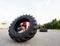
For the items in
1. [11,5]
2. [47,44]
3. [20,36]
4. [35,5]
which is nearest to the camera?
[47,44]

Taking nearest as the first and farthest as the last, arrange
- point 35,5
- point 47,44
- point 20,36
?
point 47,44, point 20,36, point 35,5

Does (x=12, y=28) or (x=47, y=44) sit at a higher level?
(x=12, y=28)

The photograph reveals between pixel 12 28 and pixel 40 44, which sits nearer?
pixel 40 44

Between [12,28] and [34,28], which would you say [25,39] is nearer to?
[34,28]

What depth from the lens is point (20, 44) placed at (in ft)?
13.4

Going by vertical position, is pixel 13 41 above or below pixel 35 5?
below

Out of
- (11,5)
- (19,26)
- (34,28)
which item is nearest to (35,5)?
(11,5)

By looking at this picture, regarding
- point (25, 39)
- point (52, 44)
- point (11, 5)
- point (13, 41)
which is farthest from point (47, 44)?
point (11, 5)

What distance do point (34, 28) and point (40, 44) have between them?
0.57 meters

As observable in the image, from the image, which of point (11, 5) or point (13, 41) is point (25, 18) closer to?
point (13, 41)

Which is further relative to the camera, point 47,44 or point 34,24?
point 34,24

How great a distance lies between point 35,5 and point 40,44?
23.3 ft

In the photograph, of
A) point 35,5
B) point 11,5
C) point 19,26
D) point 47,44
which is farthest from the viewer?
point 35,5

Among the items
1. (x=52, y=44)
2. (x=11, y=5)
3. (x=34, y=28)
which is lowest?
(x=52, y=44)
